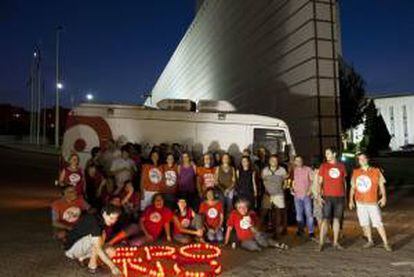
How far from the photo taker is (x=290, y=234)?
400 inches

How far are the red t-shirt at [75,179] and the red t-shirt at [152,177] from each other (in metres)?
1.23

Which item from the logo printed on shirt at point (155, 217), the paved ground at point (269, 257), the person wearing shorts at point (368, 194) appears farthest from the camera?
the logo printed on shirt at point (155, 217)

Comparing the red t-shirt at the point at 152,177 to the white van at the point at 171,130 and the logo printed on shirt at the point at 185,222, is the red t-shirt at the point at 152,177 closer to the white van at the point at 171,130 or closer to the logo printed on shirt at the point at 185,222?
the logo printed on shirt at the point at 185,222

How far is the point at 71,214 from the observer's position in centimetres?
833

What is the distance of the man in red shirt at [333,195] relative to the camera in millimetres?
8656

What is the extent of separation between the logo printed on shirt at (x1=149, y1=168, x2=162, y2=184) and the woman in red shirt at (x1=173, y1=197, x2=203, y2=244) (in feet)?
2.50

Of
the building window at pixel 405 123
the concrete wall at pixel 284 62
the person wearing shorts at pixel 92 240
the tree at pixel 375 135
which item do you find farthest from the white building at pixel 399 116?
the person wearing shorts at pixel 92 240

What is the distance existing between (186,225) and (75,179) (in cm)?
234

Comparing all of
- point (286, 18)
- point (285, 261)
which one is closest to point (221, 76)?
point (286, 18)

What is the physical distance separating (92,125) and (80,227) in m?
3.86

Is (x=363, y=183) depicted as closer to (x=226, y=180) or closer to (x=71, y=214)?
(x=226, y=180)

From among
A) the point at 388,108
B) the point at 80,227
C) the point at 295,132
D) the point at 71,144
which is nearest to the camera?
the point at 80,227

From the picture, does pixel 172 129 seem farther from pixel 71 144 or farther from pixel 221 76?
pixel 221 76

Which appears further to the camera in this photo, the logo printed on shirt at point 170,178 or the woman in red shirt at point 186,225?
the logo printed on shirt at point 170,178
